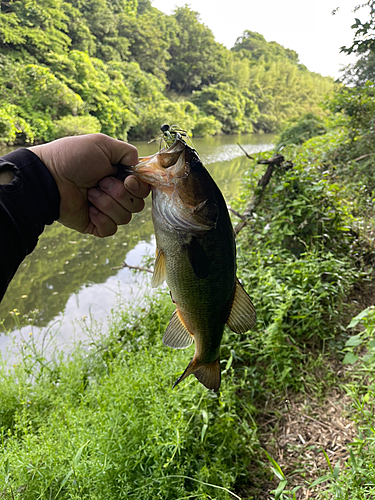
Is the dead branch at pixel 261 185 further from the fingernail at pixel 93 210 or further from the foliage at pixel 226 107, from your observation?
the foliage at pixel 226 107

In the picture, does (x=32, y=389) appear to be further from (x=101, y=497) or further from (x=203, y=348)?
(x=203, y=348)

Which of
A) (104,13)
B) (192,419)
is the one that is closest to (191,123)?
(104,13)

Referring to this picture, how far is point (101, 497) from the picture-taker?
1967mm

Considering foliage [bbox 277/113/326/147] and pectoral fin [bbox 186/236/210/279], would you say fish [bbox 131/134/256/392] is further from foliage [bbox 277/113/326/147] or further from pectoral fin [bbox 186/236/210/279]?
foliage [bbox 277/113/326/147]

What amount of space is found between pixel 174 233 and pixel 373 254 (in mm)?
3968

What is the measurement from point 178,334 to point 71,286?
658 cm

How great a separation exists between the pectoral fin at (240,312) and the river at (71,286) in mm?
3717

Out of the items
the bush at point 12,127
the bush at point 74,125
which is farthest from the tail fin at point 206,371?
the bush at point 74,125

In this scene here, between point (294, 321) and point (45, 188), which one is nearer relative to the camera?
point (45, 188)

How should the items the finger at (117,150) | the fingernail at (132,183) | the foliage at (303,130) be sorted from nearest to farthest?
1. the fingernail at (132,183)
2. the finger at (117,150)
3. the foliage at (303,130)

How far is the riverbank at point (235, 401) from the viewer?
2.09 metres

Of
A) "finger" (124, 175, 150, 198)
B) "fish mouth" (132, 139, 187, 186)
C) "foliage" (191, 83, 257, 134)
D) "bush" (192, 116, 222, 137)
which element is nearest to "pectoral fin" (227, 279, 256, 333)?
"fish mouth" (132, 139, 187, 186)

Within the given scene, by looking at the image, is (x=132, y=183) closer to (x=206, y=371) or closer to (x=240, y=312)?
(x=240, y=312)

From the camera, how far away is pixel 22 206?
1.44 meters
